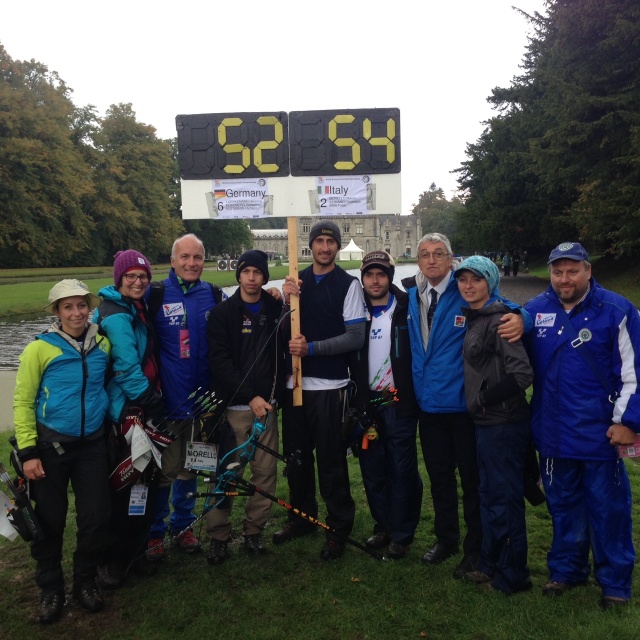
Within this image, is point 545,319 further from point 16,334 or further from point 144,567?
point 16,334

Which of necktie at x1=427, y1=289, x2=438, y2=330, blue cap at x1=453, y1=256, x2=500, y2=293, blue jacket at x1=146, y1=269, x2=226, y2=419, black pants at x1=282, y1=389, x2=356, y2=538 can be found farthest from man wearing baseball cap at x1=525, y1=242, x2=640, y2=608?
blue jacket at x1=146, y1=269, x2=226, y2=419

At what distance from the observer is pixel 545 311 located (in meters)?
3.89

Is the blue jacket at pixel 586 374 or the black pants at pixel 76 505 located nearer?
the blue jacket at pixel 586 374

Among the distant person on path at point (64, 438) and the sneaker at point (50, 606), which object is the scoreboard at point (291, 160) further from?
the sneaker at point (50, 606)

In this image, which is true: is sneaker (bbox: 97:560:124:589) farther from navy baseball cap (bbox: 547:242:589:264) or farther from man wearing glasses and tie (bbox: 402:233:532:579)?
navy baseball cap (bbox: 547:242:589:264)

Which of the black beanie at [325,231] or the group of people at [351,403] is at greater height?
the black beanie at [325,231]

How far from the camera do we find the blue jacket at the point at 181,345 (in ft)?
14.6

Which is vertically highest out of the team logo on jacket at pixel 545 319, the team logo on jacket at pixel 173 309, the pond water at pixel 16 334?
the team logo on jacket at pixel 173 309

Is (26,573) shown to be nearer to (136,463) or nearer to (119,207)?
(136,463)

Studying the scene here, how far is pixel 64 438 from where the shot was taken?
377 cm

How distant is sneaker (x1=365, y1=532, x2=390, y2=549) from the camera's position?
4.66m

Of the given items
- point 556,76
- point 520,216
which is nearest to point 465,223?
point 520,216

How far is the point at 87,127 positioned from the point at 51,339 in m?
57.3

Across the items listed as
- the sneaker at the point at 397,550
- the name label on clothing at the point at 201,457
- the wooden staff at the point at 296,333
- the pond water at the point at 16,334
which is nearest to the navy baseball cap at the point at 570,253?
the wooden staff at the point at 296,333
